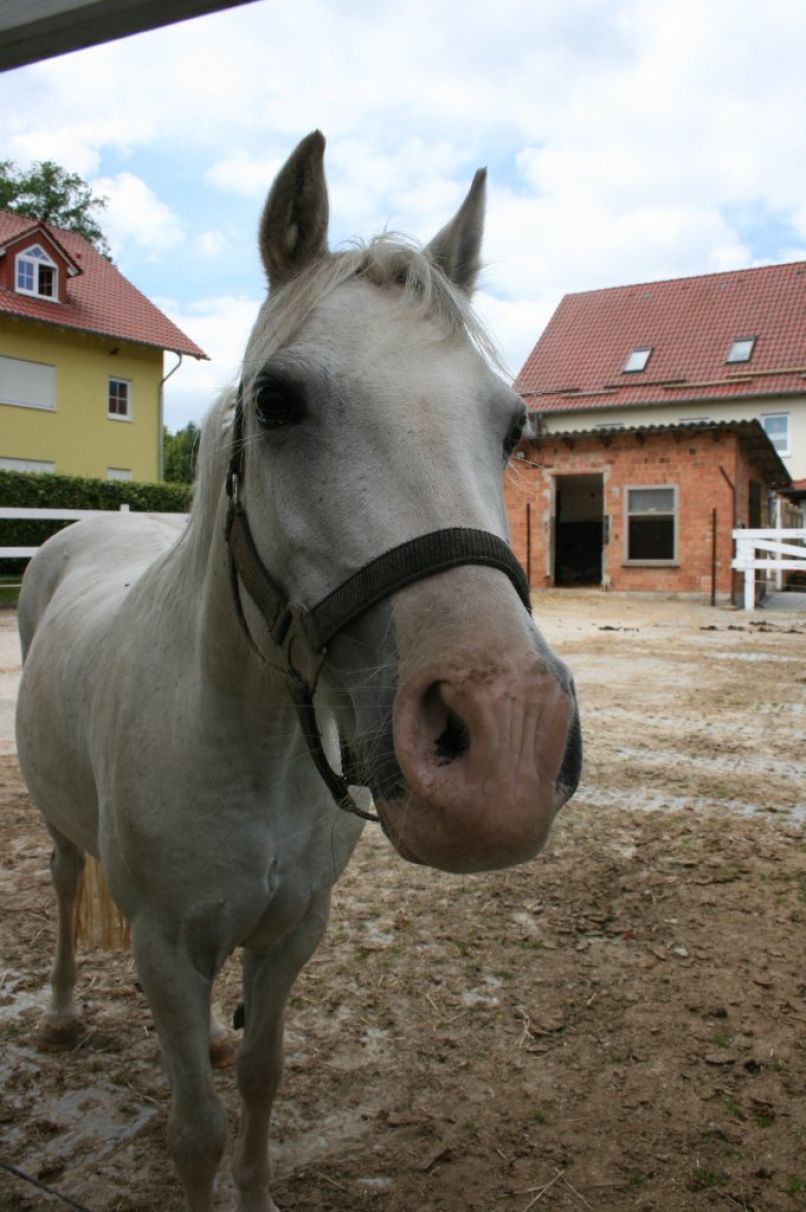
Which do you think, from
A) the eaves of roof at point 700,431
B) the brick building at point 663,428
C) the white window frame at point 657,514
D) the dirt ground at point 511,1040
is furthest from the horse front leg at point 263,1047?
the white window frame at point 657,514

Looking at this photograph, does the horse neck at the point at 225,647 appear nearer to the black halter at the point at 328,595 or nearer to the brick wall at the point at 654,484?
the black halter at the point at 328,595

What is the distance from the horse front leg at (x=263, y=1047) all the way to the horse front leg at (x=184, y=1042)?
0.64 feet

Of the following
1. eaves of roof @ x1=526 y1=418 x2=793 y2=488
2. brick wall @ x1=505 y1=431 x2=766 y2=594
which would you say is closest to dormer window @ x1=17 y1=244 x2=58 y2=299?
brick wall @ x1=505 y1=431 x2=766 y2=594

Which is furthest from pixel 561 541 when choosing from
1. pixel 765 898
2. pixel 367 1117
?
pixel 367 1117

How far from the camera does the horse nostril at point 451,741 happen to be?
107cm

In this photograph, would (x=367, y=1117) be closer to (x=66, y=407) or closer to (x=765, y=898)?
(x=765, y=898)

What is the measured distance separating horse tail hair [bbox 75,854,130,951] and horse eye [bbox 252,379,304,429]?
1843 mm

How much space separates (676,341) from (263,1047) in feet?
102

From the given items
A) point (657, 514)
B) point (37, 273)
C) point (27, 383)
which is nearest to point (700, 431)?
point (657, 514)

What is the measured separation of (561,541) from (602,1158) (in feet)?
71.9

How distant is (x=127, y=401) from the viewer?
26.1m

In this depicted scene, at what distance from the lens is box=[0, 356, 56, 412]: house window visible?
2302cm

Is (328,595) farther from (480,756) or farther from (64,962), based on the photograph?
(64,962)

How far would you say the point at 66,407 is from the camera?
24.3 m
